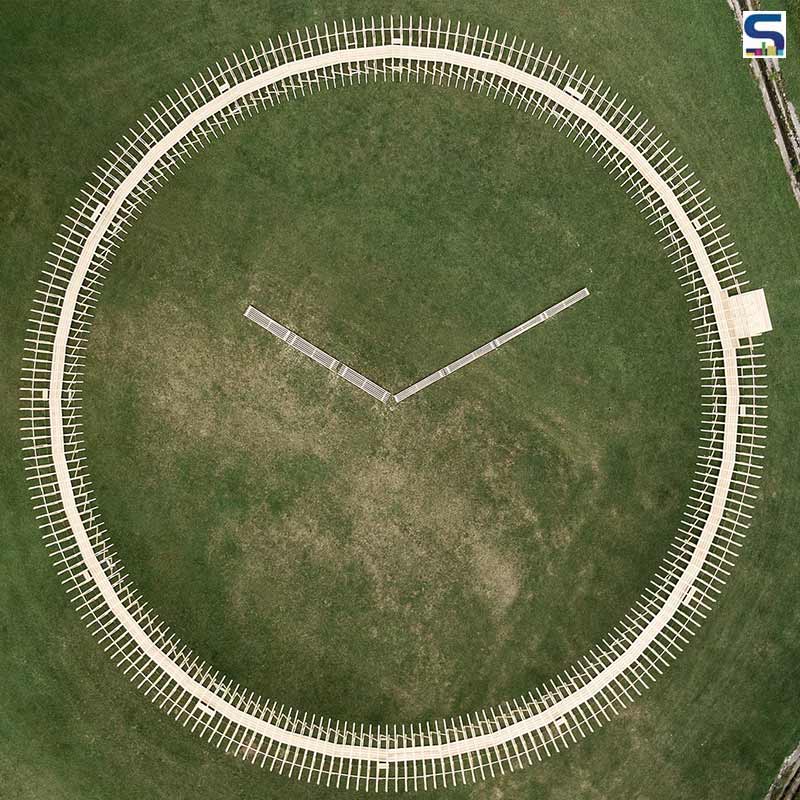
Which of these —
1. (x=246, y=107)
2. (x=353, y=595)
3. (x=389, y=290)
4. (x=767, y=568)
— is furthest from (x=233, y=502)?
(x=767, y=568)

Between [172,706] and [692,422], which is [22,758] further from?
[692,422]

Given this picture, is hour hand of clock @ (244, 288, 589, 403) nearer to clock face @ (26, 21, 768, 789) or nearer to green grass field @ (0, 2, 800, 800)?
clock face @ (26, 21, 768, 789)

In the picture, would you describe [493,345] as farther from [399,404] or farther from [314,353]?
[314,353]

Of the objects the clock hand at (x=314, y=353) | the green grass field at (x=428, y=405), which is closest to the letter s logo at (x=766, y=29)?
the green grass field at (x=428, y=405)

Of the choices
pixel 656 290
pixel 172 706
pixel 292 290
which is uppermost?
pixel 656 290

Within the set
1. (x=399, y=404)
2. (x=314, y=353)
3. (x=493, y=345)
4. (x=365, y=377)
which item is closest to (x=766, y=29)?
(x=493, y=345)

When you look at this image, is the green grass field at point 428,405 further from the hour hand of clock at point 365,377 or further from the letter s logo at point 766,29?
the letter s logo at point 766,29
